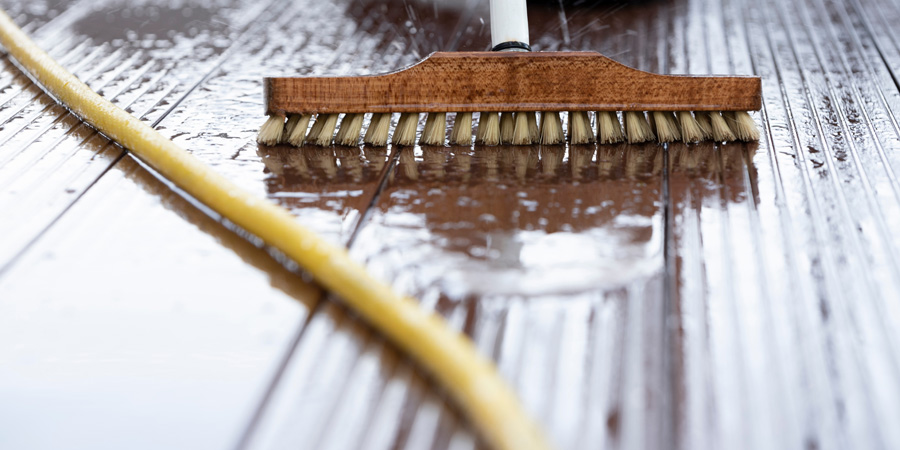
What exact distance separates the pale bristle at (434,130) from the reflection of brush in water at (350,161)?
77 mm

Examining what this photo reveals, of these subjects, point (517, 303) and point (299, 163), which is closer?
point (517, 303)

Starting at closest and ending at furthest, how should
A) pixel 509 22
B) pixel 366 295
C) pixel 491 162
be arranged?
1. pixel 366 295
2. pixel 491 162
3. pixel 509 22

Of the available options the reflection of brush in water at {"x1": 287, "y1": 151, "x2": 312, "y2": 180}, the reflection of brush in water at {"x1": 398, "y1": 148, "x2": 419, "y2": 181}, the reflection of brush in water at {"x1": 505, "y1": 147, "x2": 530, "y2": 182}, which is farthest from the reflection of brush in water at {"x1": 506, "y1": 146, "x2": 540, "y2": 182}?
the reflection of brush in water at {"x1": 287, "y1": 151, "x2": 312, "y2": 180}

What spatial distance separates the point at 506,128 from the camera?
2.84 ft

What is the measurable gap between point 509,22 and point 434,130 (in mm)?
160

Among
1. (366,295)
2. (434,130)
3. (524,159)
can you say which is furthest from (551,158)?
(366,295)

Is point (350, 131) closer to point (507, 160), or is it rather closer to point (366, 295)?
point (507, 160)

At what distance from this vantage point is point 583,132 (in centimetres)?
85

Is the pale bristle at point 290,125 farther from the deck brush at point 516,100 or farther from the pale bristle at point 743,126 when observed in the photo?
the pale bristle at point 743,126

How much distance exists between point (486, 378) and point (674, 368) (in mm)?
122

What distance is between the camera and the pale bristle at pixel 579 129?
854 millimetres

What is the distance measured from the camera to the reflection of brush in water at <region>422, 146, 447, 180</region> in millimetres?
772

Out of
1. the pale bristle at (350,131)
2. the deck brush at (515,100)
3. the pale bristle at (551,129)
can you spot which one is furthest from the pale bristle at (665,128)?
the pale bristle at (350,131)

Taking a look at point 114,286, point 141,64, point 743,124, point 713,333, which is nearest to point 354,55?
point 141,64
